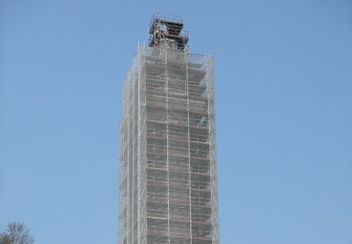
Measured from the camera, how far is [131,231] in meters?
77.0

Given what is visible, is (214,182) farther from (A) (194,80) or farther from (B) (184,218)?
(A) (194,80)

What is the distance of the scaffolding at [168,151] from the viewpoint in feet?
243

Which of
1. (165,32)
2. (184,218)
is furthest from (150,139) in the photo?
(165,32)

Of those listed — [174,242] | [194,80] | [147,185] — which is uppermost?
[194,80]

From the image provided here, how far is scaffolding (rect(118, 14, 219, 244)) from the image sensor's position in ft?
243

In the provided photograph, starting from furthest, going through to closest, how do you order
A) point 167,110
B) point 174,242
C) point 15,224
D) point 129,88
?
point 129,88 → point 167,110 → point 174,242 → point 15,224

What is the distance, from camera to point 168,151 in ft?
251

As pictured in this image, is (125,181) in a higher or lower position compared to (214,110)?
lower

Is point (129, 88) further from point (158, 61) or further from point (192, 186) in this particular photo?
point (192, 186)

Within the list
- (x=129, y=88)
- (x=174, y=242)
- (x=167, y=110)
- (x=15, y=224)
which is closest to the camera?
(x=15, y=224)

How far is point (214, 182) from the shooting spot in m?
76.9

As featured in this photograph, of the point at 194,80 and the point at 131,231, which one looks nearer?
the point at 131,231

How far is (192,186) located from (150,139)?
251 inches

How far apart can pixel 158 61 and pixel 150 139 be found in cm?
966
